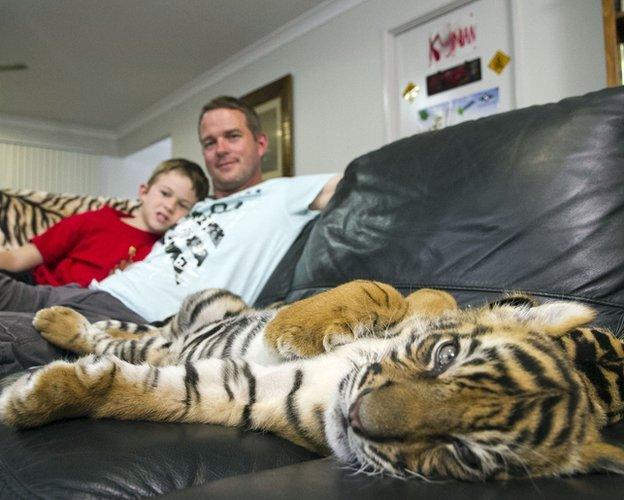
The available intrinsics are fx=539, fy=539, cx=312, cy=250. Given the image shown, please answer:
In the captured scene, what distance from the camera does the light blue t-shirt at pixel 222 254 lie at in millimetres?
1889

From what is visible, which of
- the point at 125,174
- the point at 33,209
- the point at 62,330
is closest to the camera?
the point at 62,330

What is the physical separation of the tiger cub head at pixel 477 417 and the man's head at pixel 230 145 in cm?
187

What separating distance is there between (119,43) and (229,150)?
3.15 m

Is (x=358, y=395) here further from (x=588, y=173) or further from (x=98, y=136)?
(x=98, y=136)

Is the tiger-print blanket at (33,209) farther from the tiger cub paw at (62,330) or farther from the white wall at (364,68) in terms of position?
the white wall at (364,68)

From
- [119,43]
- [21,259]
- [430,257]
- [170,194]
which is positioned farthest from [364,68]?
[430,257]

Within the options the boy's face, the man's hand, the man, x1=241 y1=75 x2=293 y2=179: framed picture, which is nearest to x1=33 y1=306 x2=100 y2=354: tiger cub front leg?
the man

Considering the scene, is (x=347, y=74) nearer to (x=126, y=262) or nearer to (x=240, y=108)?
(x=240, y=108)

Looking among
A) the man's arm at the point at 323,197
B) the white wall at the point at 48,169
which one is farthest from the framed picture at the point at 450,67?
the white wall at the point at 48,169

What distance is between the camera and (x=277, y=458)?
0.76 meters

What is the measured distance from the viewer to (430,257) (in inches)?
52.6

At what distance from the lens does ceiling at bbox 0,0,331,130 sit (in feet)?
14.4

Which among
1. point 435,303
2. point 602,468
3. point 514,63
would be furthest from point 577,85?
point 602,468

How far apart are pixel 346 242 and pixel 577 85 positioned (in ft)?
6.72
